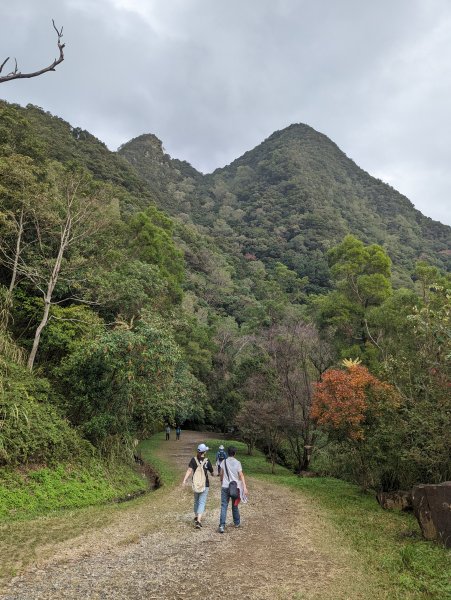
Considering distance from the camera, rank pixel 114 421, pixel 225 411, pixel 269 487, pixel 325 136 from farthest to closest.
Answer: pixel 325 136 < pixel 225 411 < pixel 269 487 < pixel 114 421

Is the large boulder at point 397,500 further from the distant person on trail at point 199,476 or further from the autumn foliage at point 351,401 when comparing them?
the distant person on trail at point 199,476

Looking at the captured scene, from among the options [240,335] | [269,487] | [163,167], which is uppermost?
[163,167]

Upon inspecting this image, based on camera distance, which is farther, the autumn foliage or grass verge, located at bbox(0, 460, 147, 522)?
the autumn foliage

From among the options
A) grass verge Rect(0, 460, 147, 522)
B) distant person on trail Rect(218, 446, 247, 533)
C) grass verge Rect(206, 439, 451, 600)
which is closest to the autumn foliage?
grass verge Rect(206, 439, 451, 600)

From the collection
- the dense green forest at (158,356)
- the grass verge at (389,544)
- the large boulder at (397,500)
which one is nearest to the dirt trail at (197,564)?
the grass verge at (389,544)

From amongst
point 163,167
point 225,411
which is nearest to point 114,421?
point 225,411

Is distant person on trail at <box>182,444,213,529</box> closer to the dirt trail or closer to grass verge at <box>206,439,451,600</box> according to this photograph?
the dirt trail

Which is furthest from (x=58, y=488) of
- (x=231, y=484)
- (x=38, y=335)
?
(x=38, y=335)

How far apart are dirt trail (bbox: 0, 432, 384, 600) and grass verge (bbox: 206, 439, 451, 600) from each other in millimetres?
367

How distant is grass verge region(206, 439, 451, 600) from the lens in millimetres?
5914

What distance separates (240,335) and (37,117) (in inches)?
2086

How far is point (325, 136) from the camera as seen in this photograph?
148500 millimetres

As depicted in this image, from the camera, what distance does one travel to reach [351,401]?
1319 cm

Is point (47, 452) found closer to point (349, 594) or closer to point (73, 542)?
point (73, 542)
